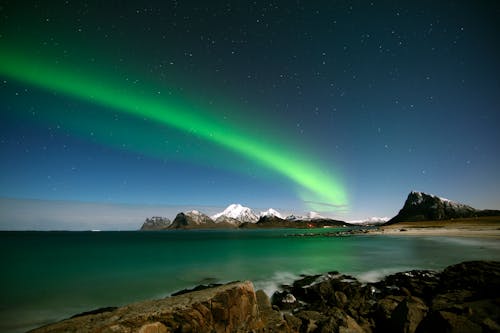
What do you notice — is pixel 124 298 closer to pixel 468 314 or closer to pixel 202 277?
pixel 202 277

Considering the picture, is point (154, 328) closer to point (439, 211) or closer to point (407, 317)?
point (407, 317)

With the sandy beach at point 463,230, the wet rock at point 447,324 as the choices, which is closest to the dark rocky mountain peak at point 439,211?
the sandy beach at point 463,230

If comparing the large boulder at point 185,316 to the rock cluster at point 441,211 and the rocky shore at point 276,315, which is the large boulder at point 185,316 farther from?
the rock cluster at point 441,211

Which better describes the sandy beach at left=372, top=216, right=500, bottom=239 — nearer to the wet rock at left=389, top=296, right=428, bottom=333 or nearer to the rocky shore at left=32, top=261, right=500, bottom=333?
the rocky shore at left=32, top=261, right=500, bottom=333

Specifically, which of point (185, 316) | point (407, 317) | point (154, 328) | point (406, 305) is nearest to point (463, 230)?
point (406, 305)

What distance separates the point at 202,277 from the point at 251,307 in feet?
56.0

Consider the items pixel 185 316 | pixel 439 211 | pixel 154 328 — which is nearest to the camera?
pixel 154 328

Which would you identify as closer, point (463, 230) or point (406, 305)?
point (406, 305)

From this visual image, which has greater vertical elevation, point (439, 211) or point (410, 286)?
point (439, 211)

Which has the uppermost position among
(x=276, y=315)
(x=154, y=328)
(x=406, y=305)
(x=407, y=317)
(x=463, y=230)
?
(x=154, y=328)

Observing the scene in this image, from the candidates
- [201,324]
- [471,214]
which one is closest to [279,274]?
[201,324]

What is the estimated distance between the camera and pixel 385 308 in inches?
390

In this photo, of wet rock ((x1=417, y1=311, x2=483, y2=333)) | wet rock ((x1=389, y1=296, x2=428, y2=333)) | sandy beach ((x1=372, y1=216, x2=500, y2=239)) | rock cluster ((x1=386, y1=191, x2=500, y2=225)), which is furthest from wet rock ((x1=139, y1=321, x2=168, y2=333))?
rock cluster ((x1=386, y1=191, x2=500, y2=225))

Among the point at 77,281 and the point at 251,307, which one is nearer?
the point at 251,307
